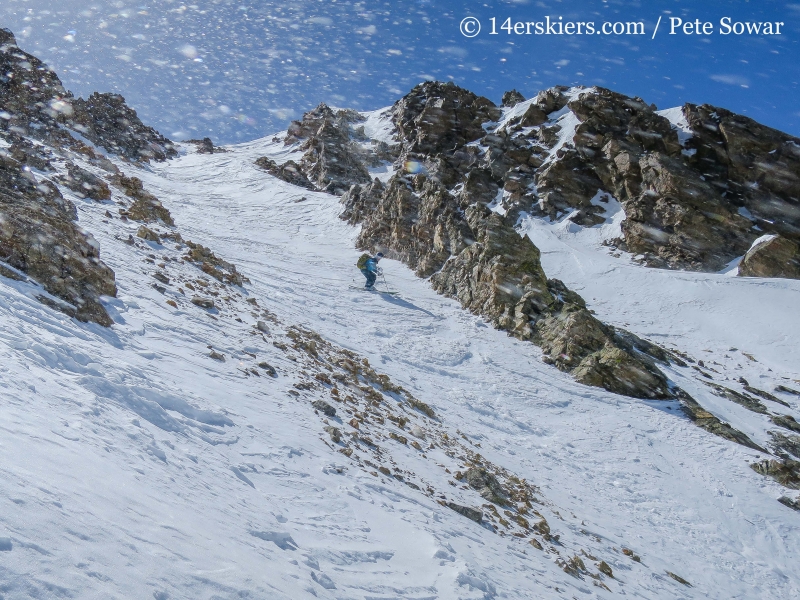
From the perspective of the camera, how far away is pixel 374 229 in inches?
1690

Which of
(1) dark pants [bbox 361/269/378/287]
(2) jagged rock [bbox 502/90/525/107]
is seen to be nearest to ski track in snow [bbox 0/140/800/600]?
(1) dark pants [bbox 361/269/378/287]

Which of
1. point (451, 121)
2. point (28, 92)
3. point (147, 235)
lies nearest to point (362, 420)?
point (147, 235)

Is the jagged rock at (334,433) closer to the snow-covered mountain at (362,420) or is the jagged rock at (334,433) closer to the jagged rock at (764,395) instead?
the snow-covered mountain at (362,420)

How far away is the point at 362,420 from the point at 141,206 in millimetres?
18465

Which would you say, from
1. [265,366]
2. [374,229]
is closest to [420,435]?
[265,366]

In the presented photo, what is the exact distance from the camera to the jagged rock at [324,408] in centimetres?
991

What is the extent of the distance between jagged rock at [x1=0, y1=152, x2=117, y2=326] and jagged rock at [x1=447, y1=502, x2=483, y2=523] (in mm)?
7198

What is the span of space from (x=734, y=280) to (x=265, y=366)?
36532mm

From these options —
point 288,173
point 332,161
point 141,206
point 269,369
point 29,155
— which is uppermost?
point 332,161

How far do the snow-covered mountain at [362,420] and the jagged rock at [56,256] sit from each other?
51 mm

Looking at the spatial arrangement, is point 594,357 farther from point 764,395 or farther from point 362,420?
point 362,420

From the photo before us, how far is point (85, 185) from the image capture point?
68.0 feet

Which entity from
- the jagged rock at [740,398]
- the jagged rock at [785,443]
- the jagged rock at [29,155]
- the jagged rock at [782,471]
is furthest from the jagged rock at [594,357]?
the jagged rock at [29,155]

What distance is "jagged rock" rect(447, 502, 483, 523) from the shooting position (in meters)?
8.79
